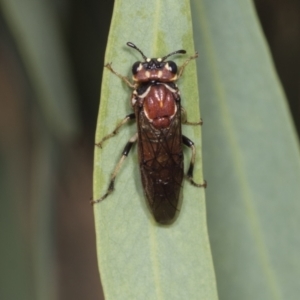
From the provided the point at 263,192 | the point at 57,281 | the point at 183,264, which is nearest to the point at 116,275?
the point at 183,264

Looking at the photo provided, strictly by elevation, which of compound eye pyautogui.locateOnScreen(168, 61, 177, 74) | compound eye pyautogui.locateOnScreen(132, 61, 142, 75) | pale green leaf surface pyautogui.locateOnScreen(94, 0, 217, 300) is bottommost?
pale green leaf surface pyautogui.locateOnScreen(94, 0, 217, 300)

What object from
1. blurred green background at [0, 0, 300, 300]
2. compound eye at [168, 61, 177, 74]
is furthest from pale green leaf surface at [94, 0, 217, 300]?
blurred green background at [0, 0, 300, 300]

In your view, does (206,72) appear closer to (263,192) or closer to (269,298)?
(263,192)

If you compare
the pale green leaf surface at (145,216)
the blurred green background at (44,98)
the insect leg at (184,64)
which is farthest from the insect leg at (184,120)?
the blurred green background at (44,98)

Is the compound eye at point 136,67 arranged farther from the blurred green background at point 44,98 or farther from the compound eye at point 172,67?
the blurred green background at point 44,98

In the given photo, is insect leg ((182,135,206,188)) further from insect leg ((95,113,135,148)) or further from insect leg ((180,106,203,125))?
insect leg ((95,113,135,148))
